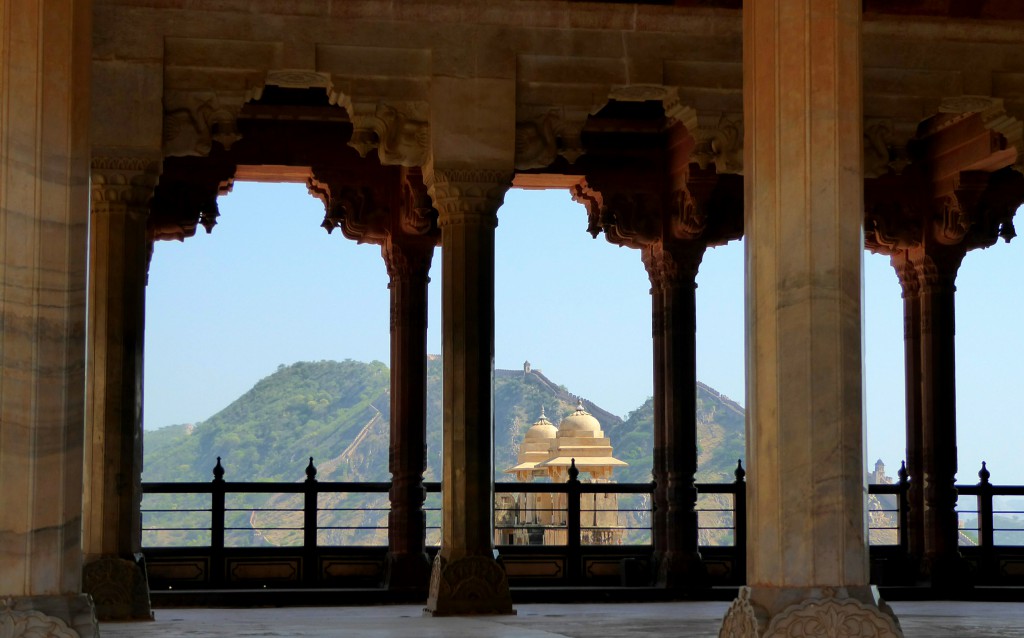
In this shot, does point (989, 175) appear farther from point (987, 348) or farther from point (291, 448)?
point (291, 448)

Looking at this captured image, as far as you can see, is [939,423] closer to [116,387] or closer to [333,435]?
[116,387]

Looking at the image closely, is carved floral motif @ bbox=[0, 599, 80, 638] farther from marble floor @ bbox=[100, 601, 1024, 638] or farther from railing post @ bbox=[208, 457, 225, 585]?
railing post @ bbox=[208, 457, 225, 585]

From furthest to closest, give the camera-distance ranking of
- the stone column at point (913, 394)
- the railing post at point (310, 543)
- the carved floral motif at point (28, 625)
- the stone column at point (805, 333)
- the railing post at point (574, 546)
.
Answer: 1. the stone column at point (913, 394)
2. the railing post at point (574, 546)
3. the railing post at point (310, 543)
4. the stone column at point (805, 333)
5. the carved floral motif at point (28, 625)

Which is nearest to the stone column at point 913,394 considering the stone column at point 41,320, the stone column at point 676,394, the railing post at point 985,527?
the railing post at point 985,527

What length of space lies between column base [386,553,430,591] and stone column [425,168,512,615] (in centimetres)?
441

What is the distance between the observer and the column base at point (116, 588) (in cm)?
1212

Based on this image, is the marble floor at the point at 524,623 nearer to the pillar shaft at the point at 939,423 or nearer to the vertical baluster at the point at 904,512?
the pillar shaft at the point at 939,423

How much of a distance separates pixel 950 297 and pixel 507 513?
6.64m

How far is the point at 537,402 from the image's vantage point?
6769 centimetres

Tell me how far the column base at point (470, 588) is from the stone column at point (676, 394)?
5.39 metres

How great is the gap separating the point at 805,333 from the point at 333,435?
196ft

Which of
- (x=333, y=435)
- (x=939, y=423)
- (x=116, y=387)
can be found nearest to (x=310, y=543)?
(x=116, y=387)

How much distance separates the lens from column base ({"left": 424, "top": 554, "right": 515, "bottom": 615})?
12516mm

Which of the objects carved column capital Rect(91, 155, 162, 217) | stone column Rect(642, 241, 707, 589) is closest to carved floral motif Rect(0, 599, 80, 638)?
carved column capital Rect(91, 155, 162, 217)
